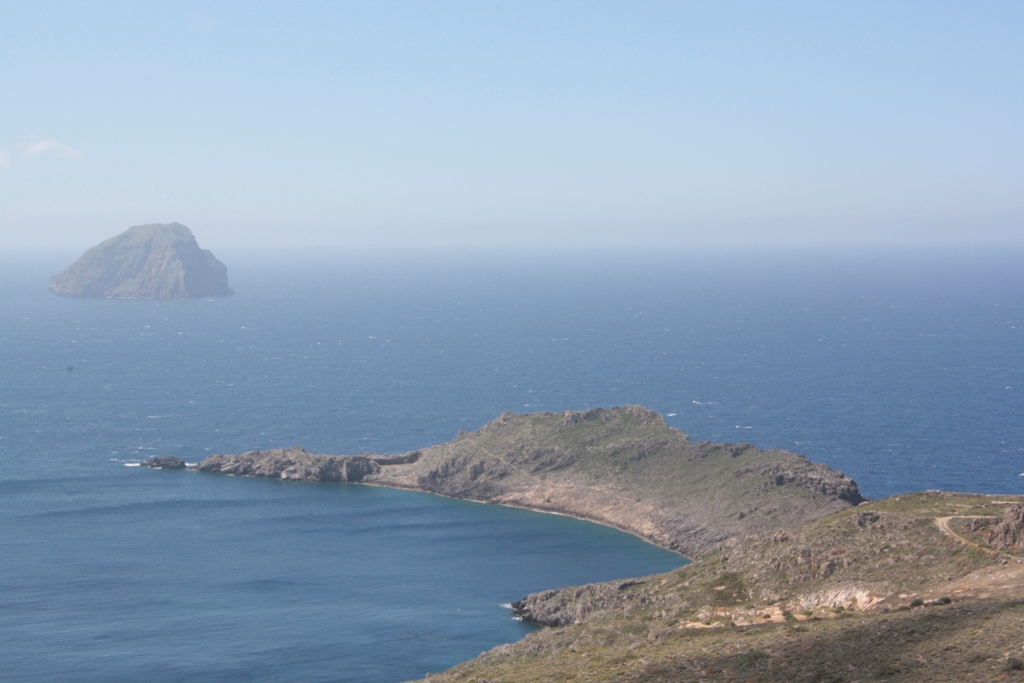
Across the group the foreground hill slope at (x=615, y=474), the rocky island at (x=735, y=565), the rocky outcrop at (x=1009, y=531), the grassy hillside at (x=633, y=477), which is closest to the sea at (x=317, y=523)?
the foreground hill slope at (x=615, y=474)

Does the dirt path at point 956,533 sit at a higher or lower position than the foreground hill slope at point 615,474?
higher

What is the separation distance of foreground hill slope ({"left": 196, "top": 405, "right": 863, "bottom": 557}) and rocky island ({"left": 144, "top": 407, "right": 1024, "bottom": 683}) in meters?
0.26

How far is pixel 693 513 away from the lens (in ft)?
397

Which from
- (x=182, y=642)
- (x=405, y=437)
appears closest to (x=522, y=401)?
(x=405, y=437)

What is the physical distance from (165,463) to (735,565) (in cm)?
9489

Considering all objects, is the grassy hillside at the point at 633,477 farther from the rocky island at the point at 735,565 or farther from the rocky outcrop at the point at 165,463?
the rocky outcrop at the point at 165,463

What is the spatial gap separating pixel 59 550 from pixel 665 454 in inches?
2959

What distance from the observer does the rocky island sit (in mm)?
54656

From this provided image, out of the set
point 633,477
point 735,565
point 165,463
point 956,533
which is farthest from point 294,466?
point 956,533

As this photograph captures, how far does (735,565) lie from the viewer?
8275cm

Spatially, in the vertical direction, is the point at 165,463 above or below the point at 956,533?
below

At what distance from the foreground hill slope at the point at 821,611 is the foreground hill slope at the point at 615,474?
29.5 metres

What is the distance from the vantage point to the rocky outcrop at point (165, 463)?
486ft

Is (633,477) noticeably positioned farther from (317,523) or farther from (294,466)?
(294,466)
